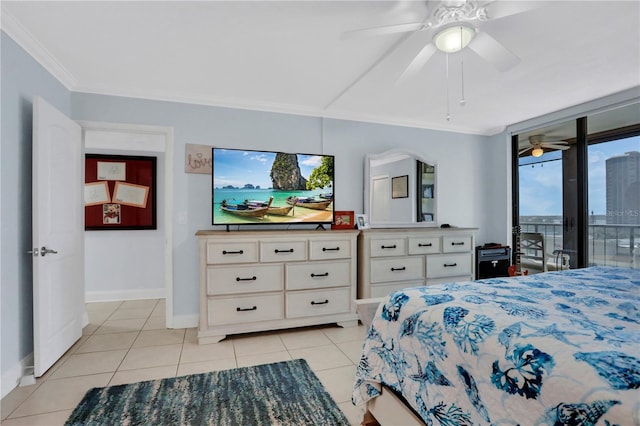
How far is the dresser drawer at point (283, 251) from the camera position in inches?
119

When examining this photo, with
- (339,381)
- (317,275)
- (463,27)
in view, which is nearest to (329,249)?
(317,275)

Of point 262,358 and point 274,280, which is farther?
point 274,280

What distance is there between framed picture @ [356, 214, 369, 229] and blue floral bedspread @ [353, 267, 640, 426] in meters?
2.09

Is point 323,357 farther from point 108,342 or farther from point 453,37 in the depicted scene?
point 453,37

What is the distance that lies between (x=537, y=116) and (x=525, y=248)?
5.74 ft

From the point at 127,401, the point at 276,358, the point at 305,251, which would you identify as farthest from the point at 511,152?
the point at 127,401

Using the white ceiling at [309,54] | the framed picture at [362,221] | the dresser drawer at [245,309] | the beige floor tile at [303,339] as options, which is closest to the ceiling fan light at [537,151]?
the white ceiling at [309,54]

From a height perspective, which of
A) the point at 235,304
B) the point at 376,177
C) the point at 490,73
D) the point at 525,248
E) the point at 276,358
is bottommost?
the point at 276,358

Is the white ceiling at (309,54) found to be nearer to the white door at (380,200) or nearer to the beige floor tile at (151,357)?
the white door at (380,200)

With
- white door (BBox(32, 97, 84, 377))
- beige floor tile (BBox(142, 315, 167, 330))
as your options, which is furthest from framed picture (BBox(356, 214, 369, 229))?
white door (BBox(32, 97, 84, 377))

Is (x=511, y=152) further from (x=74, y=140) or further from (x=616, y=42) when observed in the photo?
(x=74, y=140)

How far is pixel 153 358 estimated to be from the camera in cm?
260

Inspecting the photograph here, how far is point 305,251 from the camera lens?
3156mm

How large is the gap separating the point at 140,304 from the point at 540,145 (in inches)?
216
